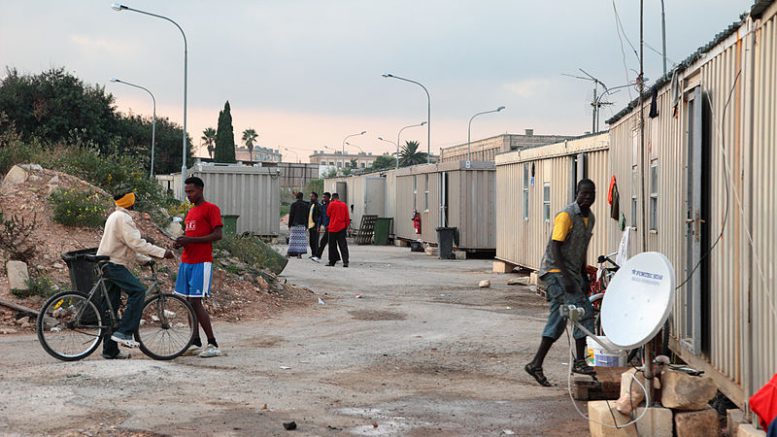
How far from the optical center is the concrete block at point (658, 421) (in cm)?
660

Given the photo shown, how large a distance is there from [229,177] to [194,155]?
4340 centimetres

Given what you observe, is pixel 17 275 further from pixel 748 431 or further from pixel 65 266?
pixel 748 431

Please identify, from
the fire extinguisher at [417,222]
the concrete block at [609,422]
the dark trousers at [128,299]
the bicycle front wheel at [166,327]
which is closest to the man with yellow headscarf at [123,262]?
the dark trousers at [128,299]

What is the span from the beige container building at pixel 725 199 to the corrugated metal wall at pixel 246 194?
23.2 meters

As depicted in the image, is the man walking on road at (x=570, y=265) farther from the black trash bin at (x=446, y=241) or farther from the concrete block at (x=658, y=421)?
the black trash bin at (x=446, y=241)

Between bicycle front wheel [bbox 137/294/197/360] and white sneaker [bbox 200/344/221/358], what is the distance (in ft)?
0.60

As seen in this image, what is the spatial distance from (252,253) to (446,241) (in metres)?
10.9

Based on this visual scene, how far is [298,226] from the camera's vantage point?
85.6 feet

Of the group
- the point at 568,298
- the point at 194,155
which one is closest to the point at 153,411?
the point at 568,298

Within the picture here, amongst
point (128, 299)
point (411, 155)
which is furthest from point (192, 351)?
point (411, 155)

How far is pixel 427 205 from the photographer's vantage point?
3130 cm

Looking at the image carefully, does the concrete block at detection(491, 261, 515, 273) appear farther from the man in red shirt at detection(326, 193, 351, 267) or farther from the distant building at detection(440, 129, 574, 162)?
the distant building at detection(440, 129, 574, 162)

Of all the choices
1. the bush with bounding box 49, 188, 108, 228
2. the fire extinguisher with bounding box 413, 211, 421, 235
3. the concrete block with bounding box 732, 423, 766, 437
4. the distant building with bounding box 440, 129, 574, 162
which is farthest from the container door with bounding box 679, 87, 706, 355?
the distant building with bounding box 440, 129, 574, 162

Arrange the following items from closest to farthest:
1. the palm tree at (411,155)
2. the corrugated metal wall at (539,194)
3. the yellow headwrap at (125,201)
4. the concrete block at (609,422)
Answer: the concrete block at (609,422) → the yellow headwrap at (125,201) → the corrugated metal wall at (539,194) → the palm tree at (411,155)
